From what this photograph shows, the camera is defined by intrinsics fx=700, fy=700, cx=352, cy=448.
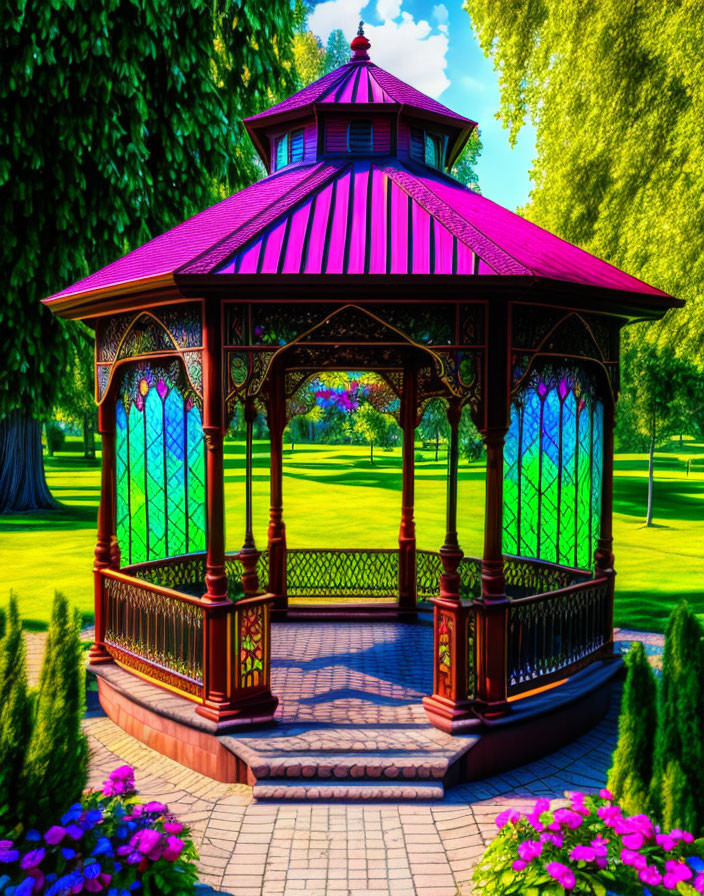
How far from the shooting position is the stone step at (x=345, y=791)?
5.64m

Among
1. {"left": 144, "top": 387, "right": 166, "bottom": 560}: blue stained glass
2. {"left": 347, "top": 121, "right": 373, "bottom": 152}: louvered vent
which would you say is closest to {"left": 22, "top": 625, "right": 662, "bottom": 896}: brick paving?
{"left": 144, "top": 387, "right": 166, "bottom": 560}: blue stained glass

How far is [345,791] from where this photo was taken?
18.6ft

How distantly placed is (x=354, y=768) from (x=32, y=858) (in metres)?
2.90

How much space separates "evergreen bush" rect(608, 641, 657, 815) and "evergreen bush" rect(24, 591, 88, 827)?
3.05 metres

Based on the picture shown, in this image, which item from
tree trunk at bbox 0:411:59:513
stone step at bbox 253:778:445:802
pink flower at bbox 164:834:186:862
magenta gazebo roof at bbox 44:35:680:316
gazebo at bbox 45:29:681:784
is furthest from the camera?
tree trunk at bbox 0:411:59:513

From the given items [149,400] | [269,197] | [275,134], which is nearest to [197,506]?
[149,400]

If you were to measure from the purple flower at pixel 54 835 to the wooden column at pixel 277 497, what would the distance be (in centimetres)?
640

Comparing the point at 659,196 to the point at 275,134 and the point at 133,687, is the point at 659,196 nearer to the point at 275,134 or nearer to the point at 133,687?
the point at 275,134

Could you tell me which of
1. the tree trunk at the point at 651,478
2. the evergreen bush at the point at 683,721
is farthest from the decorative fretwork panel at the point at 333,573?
the tree trunk at the point at 651,478

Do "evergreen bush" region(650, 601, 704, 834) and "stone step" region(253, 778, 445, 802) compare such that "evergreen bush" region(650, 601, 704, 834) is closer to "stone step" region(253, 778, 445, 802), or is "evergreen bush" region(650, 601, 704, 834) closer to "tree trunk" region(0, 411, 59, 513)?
"stone step" region(253, 778, 445, 802)

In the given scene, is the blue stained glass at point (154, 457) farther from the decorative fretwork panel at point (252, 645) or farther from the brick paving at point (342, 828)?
the decorative fretwork panel at point (252, 645)

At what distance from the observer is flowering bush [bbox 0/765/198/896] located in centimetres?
356

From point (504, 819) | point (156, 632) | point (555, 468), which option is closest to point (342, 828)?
point (504, 819)

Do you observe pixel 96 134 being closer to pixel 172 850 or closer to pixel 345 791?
pixel 345 791
